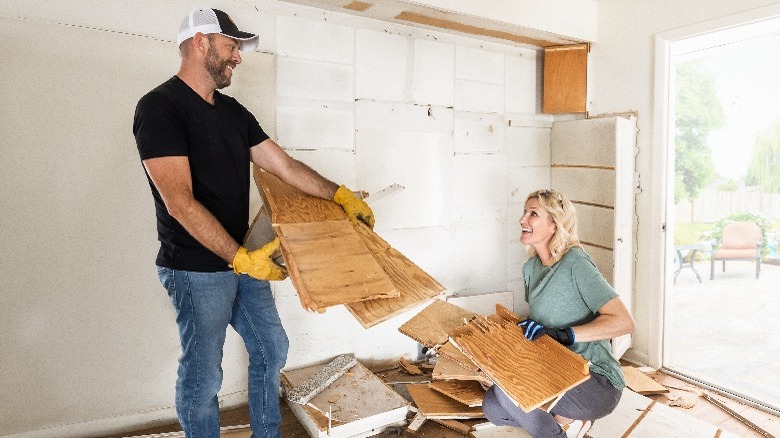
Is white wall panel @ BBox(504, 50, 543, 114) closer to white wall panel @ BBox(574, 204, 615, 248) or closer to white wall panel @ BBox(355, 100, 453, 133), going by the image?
white wall panel @ BBox(355, 100, 453, 133)

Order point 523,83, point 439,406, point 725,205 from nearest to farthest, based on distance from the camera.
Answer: point 439,406 < point 523,83 < point 725,205

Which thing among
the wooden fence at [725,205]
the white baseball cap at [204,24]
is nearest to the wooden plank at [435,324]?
the white baseball cap at [204,24]

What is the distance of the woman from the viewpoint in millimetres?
1743

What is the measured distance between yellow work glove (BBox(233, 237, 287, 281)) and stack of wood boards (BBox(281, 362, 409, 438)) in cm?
104

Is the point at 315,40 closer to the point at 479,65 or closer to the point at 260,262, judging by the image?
the point at 479,65

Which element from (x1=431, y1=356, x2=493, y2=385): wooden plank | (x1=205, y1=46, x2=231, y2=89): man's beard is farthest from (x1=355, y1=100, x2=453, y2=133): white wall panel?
(x1=431, y1=356, x2=493, y2=385): wooden plank

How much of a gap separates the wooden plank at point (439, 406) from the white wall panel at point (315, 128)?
5.22 feet

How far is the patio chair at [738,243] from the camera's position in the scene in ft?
19.8

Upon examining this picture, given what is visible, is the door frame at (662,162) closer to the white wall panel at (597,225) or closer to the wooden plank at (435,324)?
the white wall panel at (597,225)

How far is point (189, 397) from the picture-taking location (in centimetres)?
172

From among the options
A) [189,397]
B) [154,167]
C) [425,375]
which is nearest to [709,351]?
[425,375]

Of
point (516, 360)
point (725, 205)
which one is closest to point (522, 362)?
point (516, 360)

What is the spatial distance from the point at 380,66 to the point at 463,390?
2.12m

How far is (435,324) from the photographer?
2.49m
